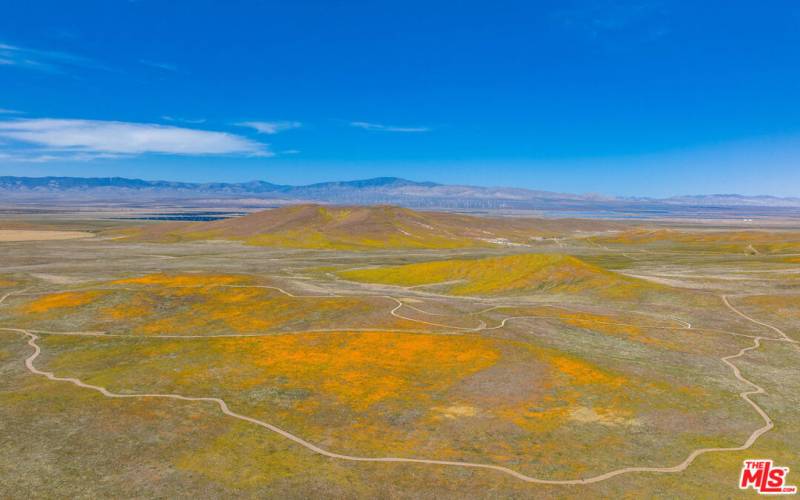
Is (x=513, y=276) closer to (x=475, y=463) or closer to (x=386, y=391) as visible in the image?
(x=386, y=391)

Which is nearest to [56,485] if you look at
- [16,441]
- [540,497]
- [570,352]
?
[16,441]

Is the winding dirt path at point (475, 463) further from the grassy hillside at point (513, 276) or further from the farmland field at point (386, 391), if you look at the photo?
the grassy hillside at point (513, 276)

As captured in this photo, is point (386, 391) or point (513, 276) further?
point (513, 276)
